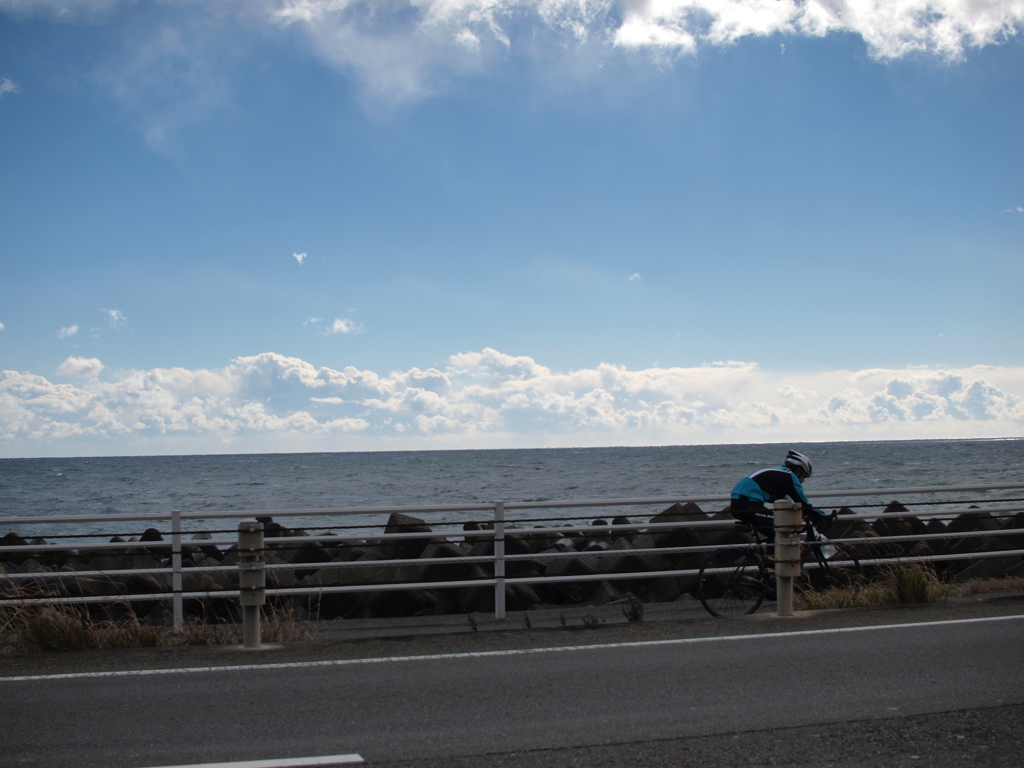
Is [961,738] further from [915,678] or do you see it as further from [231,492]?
[231,492]

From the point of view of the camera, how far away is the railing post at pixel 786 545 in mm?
8266

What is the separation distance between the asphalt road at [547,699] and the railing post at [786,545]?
2.36ft

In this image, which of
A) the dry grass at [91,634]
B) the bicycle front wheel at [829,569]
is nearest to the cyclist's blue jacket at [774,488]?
the bicycle front wheel at [829,569]

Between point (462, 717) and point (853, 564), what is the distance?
617cm

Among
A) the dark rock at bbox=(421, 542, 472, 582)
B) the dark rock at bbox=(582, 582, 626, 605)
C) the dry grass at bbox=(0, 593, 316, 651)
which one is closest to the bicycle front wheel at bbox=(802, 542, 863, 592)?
the dark rock at bbox=(582, 582, 626, 605)

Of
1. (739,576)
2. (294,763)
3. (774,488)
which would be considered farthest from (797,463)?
(294,763)

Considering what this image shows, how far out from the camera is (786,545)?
825cm

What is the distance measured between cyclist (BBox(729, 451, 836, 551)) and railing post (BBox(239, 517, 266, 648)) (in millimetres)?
4653

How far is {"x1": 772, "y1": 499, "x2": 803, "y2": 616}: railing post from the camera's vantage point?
827 centimetres

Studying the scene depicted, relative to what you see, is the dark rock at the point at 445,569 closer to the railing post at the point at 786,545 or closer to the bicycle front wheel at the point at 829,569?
the bicycle front wheel at the point at 829,569

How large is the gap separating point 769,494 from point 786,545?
68cm

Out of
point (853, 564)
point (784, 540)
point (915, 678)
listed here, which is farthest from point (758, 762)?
point (853, 564)

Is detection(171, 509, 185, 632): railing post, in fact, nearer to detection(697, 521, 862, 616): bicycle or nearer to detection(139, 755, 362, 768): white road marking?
detection(139, 755, 362, 768): white road marking

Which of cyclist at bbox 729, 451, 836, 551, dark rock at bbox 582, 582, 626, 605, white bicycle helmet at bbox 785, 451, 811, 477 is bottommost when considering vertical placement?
dark rock at bbox 582, 582, 626, 605
